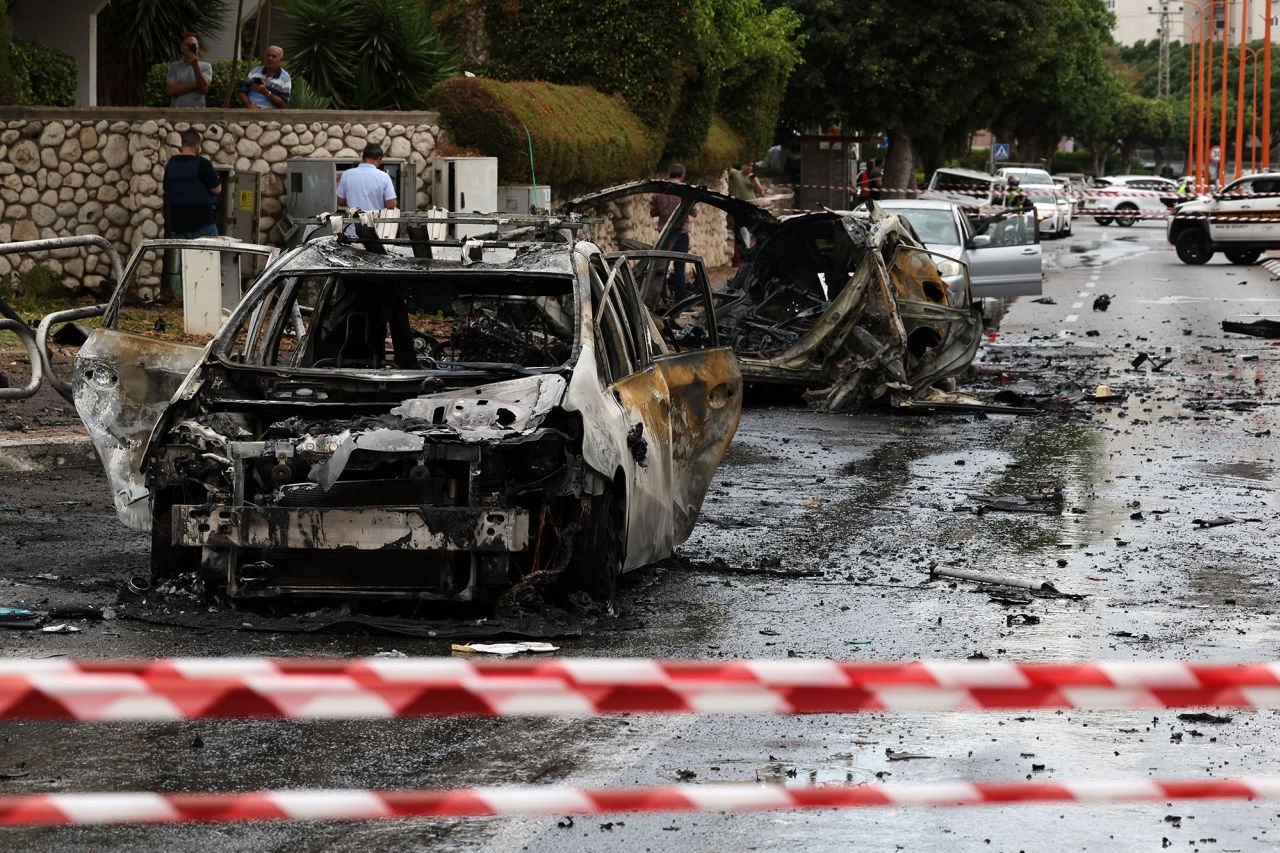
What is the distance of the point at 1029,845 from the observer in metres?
5.05

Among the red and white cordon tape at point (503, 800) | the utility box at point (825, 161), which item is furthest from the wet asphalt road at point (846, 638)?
the utility box at point (825, 161)

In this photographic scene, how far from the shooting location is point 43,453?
11.8 metres

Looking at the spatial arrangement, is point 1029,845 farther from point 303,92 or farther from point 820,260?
point 303,92

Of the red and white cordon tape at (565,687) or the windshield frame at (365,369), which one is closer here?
the red and white cordon tape at (565,687)

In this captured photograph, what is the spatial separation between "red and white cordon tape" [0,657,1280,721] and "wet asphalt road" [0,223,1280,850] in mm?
1544

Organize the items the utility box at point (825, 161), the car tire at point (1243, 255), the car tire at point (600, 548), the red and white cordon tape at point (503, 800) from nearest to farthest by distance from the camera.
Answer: the red and white cordon tape at point (503, 800) < the car tire at point (600, 548) < the car tire at point (1243, 255) < the utility box at point (825, 161)

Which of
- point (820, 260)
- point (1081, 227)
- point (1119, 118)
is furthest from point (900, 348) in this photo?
point (1119, 118)

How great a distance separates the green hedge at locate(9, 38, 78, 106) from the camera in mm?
22453

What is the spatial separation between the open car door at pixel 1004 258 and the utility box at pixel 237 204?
29.9ft

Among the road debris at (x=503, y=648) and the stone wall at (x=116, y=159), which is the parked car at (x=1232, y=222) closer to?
the stone wall at (x=116, y=159)

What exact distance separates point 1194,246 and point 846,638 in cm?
3364

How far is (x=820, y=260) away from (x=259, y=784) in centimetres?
1248

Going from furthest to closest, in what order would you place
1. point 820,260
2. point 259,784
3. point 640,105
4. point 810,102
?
point 810,102 < point 640,105 < point 820,260 < point 259,784

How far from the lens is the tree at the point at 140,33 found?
2538 centimetres
